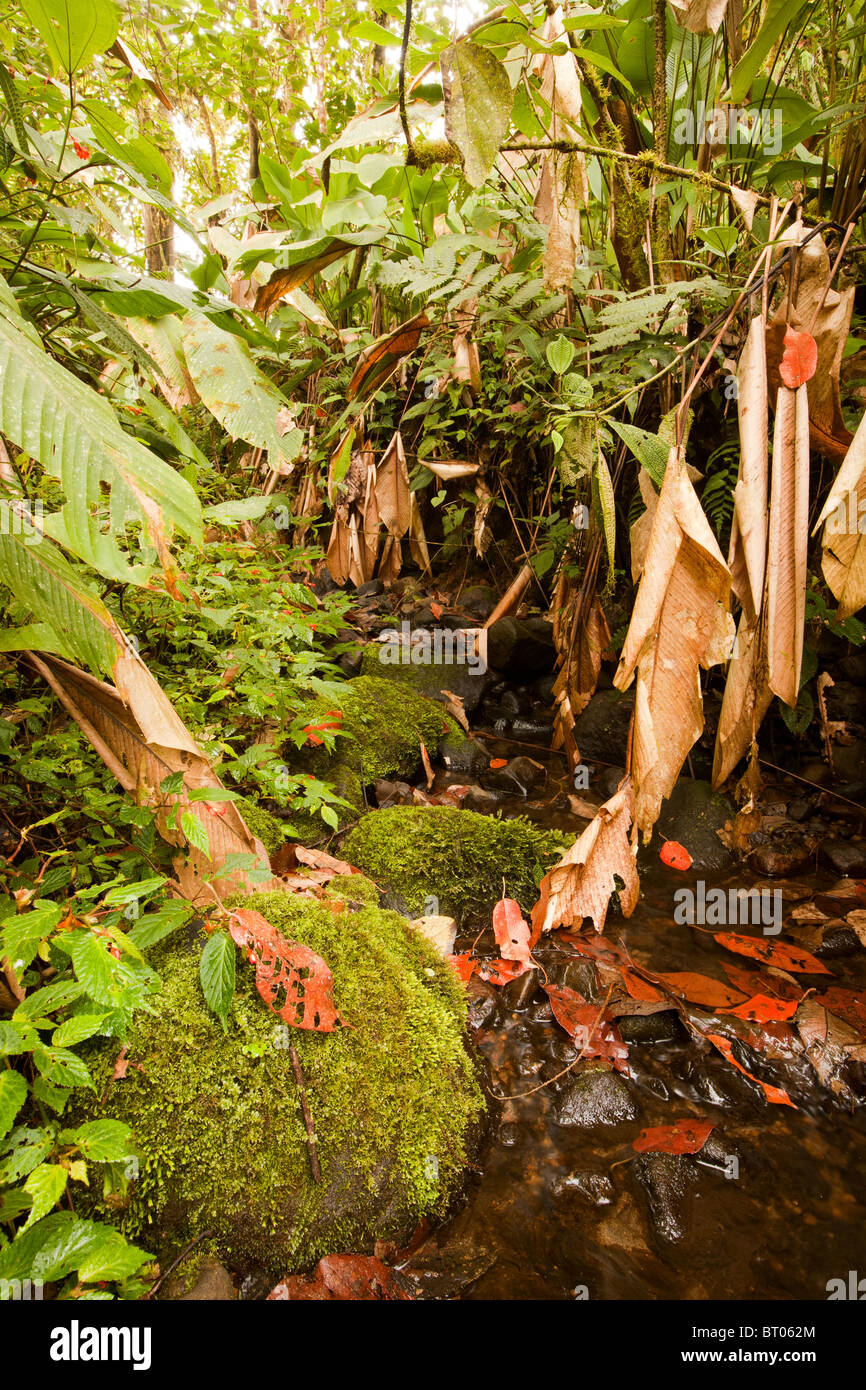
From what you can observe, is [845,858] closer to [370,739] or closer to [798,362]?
[798,362]

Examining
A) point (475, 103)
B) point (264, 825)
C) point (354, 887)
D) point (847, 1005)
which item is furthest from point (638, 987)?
point (475, 103)

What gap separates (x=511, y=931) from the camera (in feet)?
6.70

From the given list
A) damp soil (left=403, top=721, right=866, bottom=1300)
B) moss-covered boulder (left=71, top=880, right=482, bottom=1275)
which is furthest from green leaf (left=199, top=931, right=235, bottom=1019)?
damp soil (left=403, top=721, right=866, bottom=1300)

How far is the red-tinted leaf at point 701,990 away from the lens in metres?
1.83

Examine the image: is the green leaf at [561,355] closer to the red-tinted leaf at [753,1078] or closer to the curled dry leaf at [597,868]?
the curled dry leaf at [597,868]

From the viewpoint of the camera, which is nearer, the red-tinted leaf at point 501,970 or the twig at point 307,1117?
the twig at point 307,1117

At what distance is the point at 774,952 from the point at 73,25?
9.17 ft

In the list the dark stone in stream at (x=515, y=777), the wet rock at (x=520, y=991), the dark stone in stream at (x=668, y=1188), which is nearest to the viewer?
the dark stone in stream at (x=668, y=1188)

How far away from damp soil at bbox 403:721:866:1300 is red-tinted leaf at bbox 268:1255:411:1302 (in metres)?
0.05

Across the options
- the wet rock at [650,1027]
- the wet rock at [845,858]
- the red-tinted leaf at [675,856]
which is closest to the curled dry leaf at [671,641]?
the wet rock at [650,1027]

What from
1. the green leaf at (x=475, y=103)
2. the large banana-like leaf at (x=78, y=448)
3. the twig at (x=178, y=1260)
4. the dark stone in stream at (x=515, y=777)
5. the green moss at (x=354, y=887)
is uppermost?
the green leaf at (x=475, y=103)

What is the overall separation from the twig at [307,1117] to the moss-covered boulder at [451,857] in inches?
31.3

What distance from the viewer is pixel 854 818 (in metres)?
2.52
